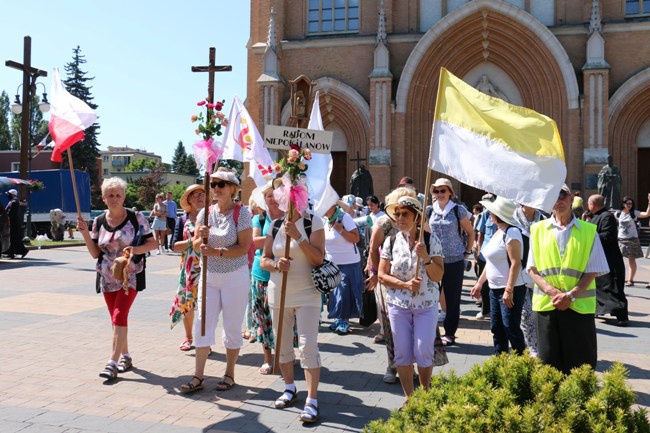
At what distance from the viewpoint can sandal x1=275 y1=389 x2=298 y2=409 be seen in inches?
210

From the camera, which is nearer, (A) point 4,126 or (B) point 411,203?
(B) point 411,203

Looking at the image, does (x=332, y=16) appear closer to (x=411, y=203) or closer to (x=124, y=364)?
(x=124, y=364)

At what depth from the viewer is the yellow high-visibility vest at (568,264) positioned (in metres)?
4.73

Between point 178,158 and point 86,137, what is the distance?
199ft

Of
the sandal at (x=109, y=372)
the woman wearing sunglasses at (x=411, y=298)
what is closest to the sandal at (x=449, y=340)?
the woman wearing sunglasses at (x=411, y=298)

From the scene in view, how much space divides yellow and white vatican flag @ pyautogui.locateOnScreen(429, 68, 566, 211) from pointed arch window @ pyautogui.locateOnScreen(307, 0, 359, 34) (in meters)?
25.4

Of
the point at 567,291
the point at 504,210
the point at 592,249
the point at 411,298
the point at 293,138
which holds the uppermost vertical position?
the point at 293,138

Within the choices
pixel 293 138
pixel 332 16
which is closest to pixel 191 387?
pixel 293 138

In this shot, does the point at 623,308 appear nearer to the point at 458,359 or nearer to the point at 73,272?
the point at 458,359

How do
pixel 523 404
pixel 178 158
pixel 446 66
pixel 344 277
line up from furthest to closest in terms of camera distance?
pixel 178 158, pixel 446 66, pixel 344 277, pixel 523 404

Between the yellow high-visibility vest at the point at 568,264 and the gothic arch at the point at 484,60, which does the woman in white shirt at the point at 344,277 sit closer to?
the yellow high-visibility vest at the point at 568,264

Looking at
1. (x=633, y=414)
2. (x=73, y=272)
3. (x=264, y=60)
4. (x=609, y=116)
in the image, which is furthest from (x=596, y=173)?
(x=633, y=414)

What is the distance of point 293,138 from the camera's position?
527 cm

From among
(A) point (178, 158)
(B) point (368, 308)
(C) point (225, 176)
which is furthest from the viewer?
(A) point (178, 158)
